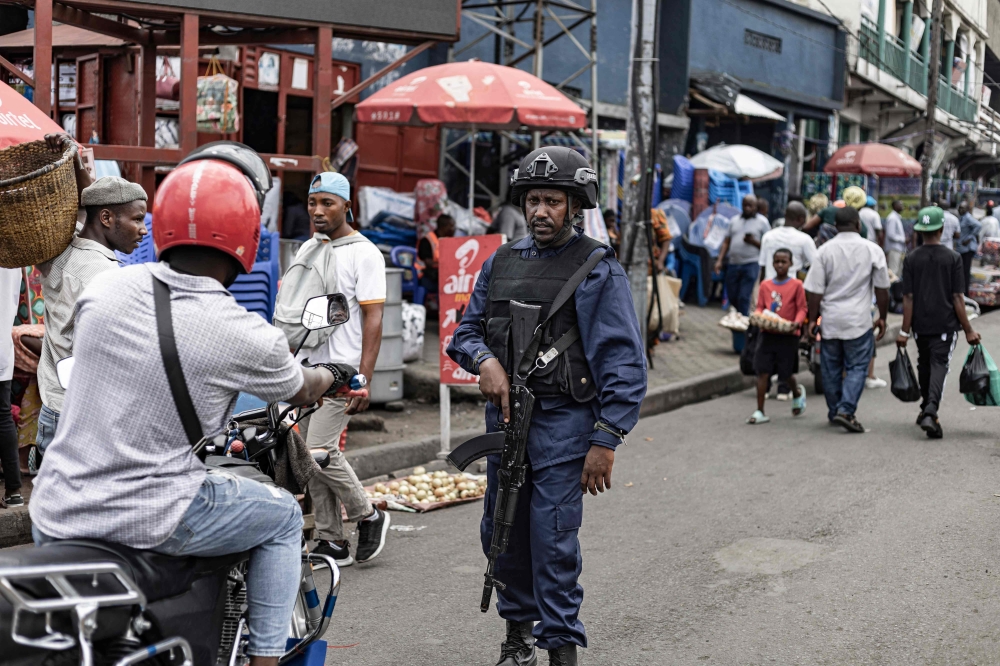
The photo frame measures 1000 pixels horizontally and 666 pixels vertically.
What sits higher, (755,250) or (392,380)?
(755,250)

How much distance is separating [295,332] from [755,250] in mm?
9896

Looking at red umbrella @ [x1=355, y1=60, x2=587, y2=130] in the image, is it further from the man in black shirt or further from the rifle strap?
the rifle strap

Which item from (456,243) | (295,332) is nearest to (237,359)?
(295,332)

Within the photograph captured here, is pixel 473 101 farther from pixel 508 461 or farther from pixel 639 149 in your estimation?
pixel 508 461

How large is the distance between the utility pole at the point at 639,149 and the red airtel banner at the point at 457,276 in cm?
331

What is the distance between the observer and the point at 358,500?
17.6 ft

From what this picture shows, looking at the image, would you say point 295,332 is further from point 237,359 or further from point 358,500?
point 237,359

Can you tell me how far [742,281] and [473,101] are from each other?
5552mm

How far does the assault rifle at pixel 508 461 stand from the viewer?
3.85 meters

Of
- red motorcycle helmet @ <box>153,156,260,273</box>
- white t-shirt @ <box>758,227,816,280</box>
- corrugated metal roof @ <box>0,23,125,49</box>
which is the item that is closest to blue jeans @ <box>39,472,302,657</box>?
red motorcycle helmet @ <box>153,156,260,273</box>

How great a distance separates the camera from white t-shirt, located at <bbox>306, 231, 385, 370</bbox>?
5.28 m

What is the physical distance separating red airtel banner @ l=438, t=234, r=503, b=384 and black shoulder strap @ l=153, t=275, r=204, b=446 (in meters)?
4.97

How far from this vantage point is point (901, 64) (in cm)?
3097

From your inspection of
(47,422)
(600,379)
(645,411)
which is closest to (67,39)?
(645,411)
